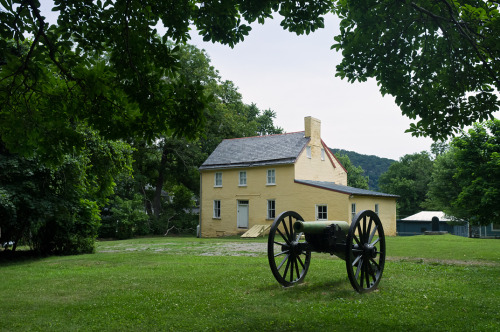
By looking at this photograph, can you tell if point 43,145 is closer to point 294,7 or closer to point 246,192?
point 294,7

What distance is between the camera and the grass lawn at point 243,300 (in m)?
6.20

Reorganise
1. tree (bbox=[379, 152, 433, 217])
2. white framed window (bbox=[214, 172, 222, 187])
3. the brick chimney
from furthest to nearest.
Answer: tree (bbox=[379, 152, 433, 217]) → white framed window (bbox=[214, 172, 222, 187]) → the brick chimney

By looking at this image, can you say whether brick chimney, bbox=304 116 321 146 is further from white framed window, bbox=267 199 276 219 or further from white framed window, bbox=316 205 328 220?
white framed window, bbox=316 205 328 220

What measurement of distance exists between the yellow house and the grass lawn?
17160 millimetres

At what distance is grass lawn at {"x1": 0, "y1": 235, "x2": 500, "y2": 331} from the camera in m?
6.20

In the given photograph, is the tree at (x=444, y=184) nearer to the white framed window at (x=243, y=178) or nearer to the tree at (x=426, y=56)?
the white framed window at (x=243, y=178)

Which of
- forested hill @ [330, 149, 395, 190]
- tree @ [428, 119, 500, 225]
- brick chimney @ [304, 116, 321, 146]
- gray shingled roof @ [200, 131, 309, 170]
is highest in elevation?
forested hill @ [330, 149, 395, 190]

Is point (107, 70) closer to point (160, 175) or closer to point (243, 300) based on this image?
point (243, 300)

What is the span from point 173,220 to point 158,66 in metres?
36.3

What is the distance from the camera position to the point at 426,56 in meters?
7.30

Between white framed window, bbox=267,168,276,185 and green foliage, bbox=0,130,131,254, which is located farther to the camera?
white framed window, bbox=267,168,276,185

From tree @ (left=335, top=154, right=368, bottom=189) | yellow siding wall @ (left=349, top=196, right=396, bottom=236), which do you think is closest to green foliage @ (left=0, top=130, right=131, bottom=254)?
yellow siding wall @ (left=349, top=196, right=396, bottom=236)

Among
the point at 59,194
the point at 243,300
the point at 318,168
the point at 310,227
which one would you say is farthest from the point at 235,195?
the point at 243,300

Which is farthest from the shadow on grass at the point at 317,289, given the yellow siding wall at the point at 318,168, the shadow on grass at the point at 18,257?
the yellow siding wall at the point at 318,168
